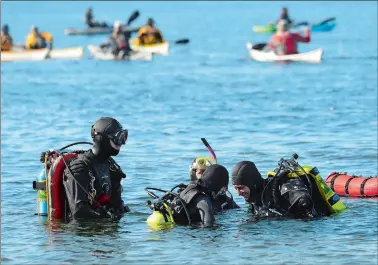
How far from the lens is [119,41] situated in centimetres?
4622

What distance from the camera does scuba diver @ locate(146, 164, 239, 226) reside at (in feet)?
42.5

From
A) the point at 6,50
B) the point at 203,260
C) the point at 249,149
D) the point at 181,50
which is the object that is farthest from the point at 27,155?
the point at 181,50

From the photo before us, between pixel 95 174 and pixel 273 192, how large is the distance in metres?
2.07

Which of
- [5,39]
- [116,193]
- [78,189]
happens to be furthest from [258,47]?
[78,189]

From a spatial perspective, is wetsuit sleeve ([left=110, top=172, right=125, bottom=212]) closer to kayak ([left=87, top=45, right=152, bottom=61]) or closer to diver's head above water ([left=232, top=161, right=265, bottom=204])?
diver's head above water ([left=232, top=161, right=265, bottom=204])

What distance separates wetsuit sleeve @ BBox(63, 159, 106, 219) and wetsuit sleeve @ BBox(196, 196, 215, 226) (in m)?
1.18

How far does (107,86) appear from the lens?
36.8m

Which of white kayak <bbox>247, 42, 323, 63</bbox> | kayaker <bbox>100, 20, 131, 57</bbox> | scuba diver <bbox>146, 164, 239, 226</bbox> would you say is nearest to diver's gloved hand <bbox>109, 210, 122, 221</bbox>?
scuba diver <bbox>146, 164, 239, 226</bbox>

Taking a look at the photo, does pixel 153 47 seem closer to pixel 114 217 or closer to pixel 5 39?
pixel 5 39

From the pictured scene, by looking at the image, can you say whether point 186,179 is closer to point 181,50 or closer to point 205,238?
point 205,238

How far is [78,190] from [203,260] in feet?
5.72

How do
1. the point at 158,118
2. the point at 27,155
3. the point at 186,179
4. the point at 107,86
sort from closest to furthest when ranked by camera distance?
the point at 186,179 → the point at 27,155 → the point at 158,118 → the point at 107,86

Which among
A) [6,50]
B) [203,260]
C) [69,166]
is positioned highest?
[6,50]

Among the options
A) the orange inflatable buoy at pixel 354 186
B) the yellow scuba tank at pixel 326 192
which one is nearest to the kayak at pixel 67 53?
the orange inflatable buoy at pixel 354 186
